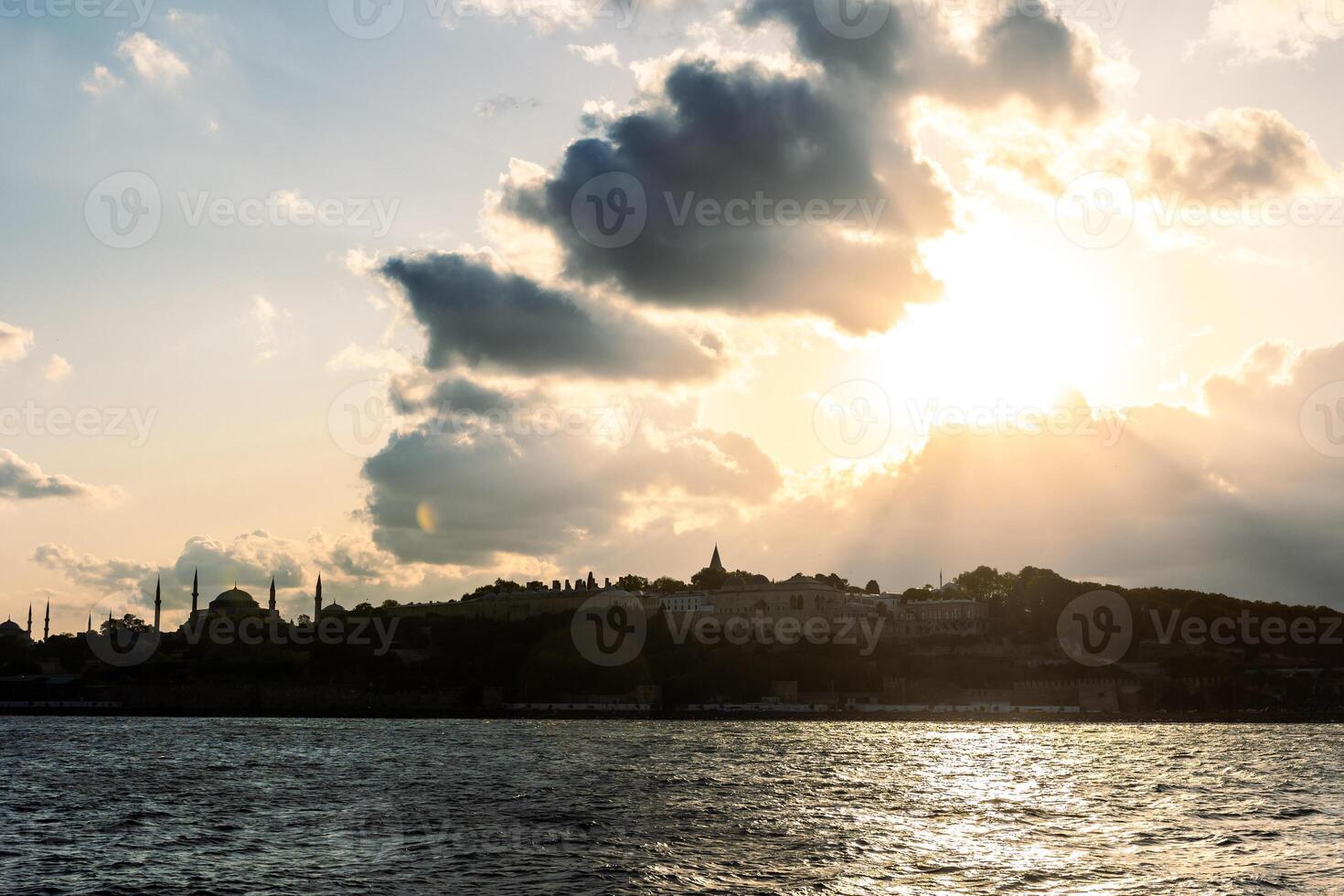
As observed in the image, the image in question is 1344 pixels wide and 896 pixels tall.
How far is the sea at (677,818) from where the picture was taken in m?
40.0

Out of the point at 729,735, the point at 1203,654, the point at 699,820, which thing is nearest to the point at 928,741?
the point at 729,735

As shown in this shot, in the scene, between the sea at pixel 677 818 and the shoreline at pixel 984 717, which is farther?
the shoreline at pixel 984 717

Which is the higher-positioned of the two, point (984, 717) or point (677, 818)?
point (677, 818)

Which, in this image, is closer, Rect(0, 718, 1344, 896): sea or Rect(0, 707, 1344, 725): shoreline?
Rect(0, 718, 1344, 896): sea

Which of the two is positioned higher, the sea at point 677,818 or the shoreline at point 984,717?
the sea at point 677,818

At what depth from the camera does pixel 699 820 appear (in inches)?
2131

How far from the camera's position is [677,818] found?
5491 cm

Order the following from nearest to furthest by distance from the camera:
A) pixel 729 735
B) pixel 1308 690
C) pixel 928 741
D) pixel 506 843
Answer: pixel 506 843, pixel 928 741, pixel 729 735, pixel 1308 690

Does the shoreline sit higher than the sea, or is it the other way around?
the sea

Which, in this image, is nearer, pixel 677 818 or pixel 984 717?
pixel 677 818

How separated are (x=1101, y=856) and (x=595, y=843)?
17823 millimetres

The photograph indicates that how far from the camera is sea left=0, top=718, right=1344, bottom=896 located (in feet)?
131

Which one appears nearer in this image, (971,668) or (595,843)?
(595,843)

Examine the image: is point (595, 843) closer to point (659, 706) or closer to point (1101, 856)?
point (1101, 856)
